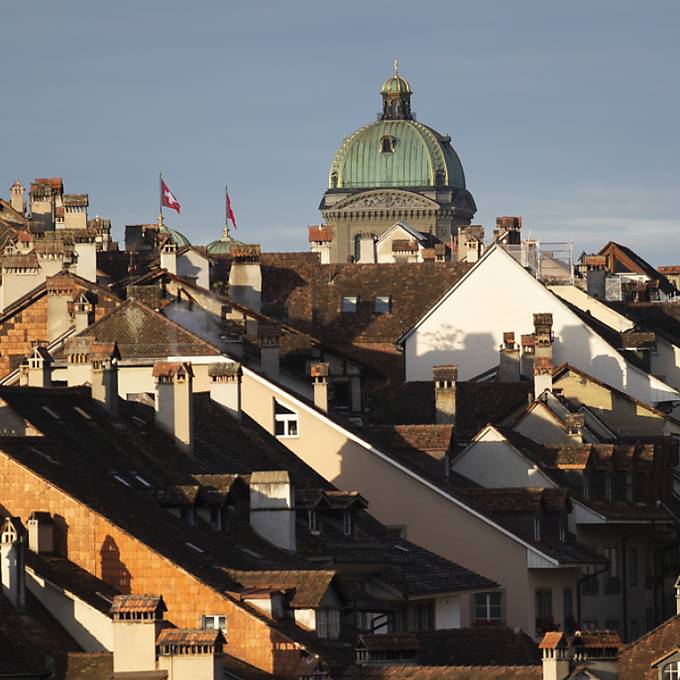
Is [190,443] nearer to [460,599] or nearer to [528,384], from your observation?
[460,599]

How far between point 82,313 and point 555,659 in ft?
126

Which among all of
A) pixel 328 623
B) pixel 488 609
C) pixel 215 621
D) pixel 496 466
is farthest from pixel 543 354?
pixel 215 621

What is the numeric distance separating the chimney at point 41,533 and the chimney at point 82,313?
2871cm

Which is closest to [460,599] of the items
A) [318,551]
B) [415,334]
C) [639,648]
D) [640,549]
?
[318,551]

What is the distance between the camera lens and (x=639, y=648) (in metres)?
56.9

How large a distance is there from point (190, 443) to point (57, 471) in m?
8.49

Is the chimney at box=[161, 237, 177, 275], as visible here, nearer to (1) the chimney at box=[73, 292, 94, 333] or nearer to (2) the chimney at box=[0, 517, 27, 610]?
(1) the chimney at box=[73, 292, 94, 333]

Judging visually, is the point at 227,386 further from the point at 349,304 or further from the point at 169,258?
the point at 349,304

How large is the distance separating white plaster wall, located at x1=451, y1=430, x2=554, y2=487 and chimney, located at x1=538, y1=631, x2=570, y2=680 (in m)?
35.9

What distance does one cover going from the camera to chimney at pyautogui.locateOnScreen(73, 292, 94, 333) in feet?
278

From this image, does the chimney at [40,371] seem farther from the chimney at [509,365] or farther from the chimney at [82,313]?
the chimney at [509,365]

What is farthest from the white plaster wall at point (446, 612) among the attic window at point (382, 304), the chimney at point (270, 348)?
the attic window at point (382, 304)

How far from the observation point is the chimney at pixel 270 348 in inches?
3243

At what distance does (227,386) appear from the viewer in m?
71.3
